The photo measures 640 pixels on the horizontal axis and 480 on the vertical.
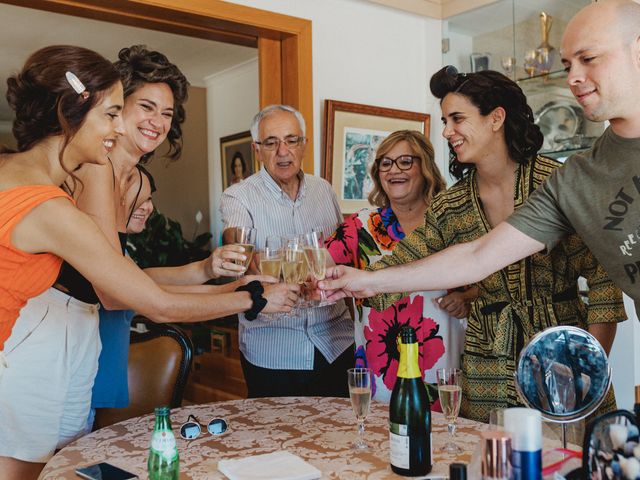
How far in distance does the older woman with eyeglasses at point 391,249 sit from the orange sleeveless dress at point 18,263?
3.80 feet

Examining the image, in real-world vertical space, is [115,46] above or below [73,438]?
above

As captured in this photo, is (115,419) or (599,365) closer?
(599,365)

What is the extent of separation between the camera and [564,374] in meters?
1.24

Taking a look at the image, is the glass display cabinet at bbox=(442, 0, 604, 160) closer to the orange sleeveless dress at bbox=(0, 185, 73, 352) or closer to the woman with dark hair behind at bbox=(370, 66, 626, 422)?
the woman with dark hair behind at bbox=(370, 66, 626, 422)

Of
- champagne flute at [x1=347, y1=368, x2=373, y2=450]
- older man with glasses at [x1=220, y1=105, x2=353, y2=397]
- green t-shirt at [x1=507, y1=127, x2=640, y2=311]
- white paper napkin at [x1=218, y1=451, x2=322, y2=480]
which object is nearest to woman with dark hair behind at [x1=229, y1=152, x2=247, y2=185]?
older man with glasses at [x1=220, y1=105, x2=353, y2=397]

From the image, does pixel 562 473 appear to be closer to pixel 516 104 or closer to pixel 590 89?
pixel 590 89

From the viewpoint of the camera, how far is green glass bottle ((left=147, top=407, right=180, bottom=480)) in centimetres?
125

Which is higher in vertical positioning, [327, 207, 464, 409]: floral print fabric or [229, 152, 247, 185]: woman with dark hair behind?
[229, 152, 247, 185]: woman with dark hair behind

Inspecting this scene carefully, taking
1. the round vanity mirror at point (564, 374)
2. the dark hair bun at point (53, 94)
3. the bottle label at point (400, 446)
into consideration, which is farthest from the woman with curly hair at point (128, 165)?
the round vanity mirror at point (564, 374)

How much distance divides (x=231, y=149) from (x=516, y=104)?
188 inches

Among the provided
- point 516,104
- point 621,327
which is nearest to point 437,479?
point 516,104

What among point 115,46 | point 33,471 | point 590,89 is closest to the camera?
point 590,89

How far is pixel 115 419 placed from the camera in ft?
7.90

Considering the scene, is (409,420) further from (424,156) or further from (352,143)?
(352,143)
